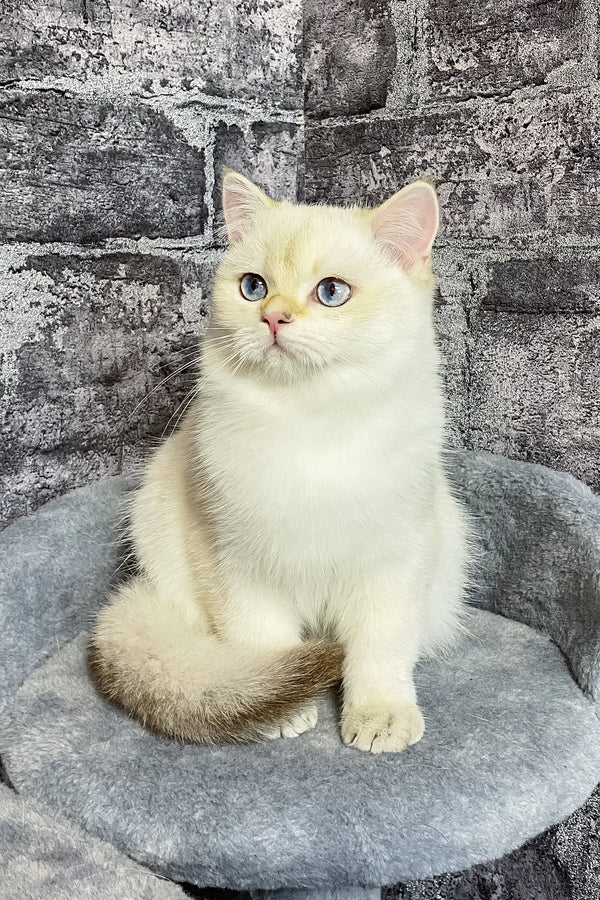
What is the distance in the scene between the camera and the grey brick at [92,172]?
3.64ft

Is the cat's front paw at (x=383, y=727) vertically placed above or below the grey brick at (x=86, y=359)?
below

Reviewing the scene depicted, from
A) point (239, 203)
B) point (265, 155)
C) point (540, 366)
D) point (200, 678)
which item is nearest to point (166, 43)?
point (265, 155)

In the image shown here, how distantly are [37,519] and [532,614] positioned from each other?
2.45 ft

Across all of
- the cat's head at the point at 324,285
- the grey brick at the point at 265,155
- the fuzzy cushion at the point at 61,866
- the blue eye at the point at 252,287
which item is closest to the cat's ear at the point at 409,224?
the cat's head at the point at 324,285

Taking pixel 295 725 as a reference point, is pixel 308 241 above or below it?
above

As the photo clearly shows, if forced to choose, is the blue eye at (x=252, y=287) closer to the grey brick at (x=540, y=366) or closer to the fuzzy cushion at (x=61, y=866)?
the grey brick at (x=540, y=366)

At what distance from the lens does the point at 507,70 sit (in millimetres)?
1195

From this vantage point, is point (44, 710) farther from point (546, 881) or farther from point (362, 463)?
point (546, 881)

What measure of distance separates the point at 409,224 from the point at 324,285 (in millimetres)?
131

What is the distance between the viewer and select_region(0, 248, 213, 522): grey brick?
116cm

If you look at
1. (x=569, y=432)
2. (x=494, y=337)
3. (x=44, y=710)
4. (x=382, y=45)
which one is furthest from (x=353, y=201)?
(x=44, y=710)

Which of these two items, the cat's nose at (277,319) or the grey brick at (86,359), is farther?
the grey brick at (86,359)

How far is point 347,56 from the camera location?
1.38 metres

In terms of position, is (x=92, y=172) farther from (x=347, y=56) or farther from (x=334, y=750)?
(x=334, y=750)
